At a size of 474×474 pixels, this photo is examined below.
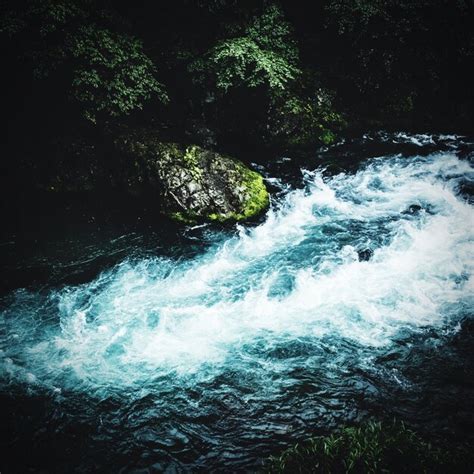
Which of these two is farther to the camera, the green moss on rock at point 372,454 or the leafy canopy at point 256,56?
the leafy canopy at point 256,56

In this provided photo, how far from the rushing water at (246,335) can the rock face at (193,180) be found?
0.57 m

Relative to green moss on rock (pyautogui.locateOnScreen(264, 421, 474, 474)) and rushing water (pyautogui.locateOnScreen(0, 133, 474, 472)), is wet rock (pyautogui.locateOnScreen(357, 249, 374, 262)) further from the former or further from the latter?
green moss on rock (pyautogui.locateOnScreen(264, 421, 474, 474))

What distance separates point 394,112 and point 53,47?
9801 mm

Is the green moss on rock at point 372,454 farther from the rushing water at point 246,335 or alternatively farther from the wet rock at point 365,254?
the wet rock at point 365,254

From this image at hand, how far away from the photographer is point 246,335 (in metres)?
5.73

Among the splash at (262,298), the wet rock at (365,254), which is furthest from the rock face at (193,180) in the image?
the wet rock at (365,254)

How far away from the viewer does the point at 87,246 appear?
26.7 feet

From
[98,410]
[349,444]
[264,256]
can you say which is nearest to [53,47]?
[264,256]

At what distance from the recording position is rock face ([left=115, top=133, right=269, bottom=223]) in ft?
27.0

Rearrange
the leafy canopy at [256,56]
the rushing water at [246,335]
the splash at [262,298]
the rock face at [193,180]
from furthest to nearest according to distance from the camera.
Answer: the leafy canopy at [256,56], the rock face at [193,180], the splash at [262,298], the rushing water at [246,335]

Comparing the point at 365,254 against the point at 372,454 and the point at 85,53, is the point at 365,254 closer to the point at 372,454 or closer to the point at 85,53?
the point at 372,454

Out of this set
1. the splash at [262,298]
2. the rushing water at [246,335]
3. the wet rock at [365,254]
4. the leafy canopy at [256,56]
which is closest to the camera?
the rushing water at [246,335]

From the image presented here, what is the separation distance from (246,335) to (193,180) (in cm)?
426

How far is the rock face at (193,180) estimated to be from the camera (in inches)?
324
